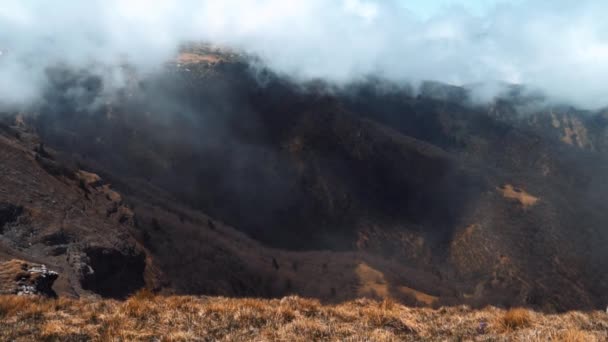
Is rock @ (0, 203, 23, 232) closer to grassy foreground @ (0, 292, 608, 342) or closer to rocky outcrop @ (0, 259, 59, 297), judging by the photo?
rocky outcrop @ (0, 259, 59, 297)

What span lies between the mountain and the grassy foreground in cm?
5754

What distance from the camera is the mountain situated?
329 ft

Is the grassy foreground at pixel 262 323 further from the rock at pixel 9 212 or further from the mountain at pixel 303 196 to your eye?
the mountain at pixel 303 196

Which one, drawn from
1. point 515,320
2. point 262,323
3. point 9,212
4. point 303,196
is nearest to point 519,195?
point 303,196

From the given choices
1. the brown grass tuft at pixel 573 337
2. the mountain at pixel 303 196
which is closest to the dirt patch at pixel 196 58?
the mountain at pixel 303 196

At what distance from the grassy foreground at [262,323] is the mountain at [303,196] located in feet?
189

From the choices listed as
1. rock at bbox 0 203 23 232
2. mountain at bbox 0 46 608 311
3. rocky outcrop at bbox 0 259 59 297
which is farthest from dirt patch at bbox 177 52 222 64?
rocky outcrop at bbox 0 259 59 297

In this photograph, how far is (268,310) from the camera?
1327 centimetres

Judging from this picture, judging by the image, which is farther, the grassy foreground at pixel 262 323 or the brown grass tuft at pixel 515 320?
the brown grass tuft at pixel 515 320

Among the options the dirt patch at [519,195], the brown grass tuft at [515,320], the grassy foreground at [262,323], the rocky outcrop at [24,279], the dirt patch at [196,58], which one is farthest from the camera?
the dirt patch at [196,58]

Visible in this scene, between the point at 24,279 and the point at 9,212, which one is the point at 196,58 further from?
the point at 24,279

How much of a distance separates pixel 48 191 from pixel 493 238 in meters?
131

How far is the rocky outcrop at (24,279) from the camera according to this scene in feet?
64.5

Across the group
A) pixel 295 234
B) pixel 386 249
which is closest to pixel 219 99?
pixel 295 234
